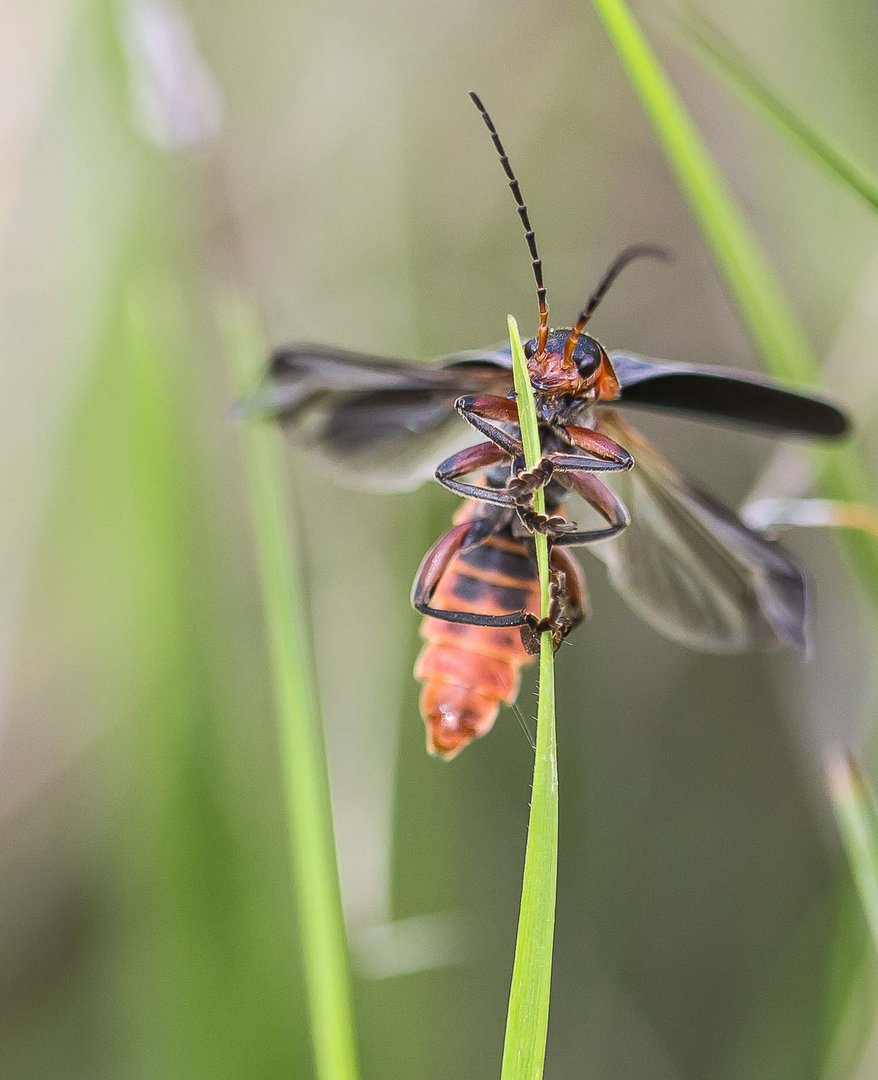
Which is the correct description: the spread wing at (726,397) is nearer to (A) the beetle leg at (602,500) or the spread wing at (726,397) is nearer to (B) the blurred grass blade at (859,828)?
(A) the beetle leg at (602,500)

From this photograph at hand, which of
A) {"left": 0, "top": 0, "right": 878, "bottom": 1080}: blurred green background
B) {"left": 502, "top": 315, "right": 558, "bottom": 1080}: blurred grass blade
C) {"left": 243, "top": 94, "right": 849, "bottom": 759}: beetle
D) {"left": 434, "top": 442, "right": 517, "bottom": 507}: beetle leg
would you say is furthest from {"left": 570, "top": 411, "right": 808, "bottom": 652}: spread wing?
{"left": 502, "top": 315, "right": 558, "bottom": 1080}: blurred grass blade

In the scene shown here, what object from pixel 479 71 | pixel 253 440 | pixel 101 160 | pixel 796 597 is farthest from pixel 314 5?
pixel 796 597

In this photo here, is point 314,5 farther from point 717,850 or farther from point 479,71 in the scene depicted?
point 717,850

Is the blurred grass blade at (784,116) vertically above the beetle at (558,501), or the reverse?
the blurred grass blade at (784,116)

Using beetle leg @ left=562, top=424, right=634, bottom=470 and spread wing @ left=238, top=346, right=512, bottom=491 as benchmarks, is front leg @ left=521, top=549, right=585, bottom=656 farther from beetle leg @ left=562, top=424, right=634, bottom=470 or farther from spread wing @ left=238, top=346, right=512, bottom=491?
spread wing @ left=238, top=346, right=512, bottom=491

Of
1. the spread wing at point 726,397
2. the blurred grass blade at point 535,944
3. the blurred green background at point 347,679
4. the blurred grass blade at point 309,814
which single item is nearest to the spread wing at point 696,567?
the spread wing at point 726,397

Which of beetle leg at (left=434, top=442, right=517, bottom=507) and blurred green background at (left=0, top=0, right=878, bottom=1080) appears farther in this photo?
blurred green background at (left=0, top=0, right=878, bottom=1080)

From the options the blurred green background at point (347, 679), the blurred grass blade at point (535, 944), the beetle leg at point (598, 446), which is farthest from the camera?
the blurred green background at point (347, 679)
